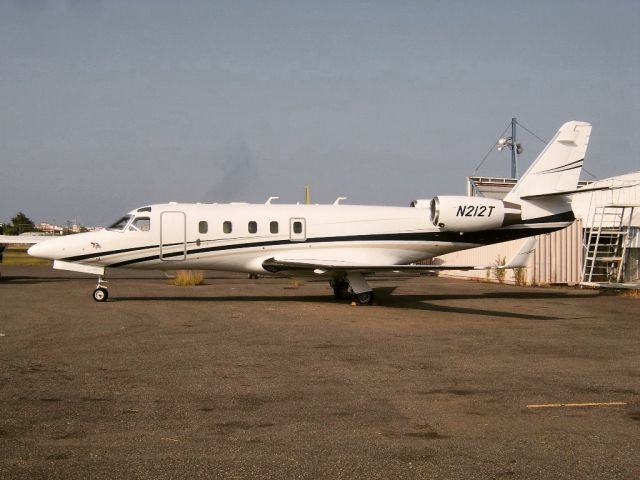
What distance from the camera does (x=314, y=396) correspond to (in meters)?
7.76

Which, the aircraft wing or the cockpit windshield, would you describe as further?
the cockpit windshield

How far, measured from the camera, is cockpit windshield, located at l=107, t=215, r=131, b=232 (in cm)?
1931

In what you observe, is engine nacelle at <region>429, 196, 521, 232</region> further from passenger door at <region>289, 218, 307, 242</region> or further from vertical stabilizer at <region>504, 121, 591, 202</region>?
passenger door at <region>289, 218, 307, 242</region>

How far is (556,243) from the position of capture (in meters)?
30.3

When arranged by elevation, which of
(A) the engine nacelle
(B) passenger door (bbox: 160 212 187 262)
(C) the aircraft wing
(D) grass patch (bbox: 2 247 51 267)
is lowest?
(D) grass patch (bbox: 2 247 51 267)

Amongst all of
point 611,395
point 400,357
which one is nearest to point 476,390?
point 611,395

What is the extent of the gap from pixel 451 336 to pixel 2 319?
10.4 metres

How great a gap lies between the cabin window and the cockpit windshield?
26 centimetres

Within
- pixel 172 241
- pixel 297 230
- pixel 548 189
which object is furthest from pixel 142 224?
pixel 548 189

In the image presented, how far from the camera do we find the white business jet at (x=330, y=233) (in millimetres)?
19094

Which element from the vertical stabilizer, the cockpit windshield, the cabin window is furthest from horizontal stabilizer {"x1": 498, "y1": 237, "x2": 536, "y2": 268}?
the cockpit windshield

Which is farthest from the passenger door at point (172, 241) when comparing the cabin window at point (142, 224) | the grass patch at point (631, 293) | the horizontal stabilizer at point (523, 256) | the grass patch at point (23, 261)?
the grass patch at point (23, 261)

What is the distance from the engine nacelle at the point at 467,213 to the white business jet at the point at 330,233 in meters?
0.03

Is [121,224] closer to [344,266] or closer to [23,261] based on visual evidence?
[344,266]
